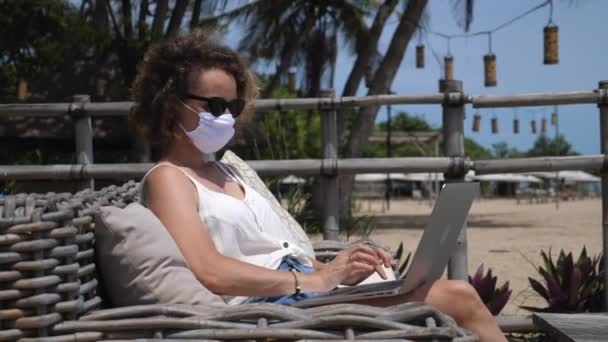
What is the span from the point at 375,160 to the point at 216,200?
2095 millimetres

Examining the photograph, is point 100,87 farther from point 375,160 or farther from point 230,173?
point 230,173

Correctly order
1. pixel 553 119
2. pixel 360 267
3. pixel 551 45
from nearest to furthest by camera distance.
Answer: pixel 360 267 < pixel 551 45 < pixel 553 119

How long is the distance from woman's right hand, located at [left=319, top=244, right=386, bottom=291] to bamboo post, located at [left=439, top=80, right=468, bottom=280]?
1939 mm

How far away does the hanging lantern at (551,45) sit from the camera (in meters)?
9.58

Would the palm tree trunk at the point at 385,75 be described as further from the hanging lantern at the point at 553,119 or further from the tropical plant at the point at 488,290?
the hanging lantern at the point at 553,119

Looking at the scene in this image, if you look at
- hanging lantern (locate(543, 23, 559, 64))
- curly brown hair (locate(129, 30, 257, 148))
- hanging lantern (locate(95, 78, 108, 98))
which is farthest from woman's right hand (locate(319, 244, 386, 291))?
hanging lantern (locate(95, 78, 108, 98))

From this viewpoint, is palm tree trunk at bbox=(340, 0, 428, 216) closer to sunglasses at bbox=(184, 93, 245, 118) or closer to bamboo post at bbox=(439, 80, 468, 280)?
bamboo post at bbox=(439, 80, 468, 280)

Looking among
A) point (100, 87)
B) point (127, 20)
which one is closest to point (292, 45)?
point (127, 20)

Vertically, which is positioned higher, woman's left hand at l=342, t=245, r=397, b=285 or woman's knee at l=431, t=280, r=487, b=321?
woman's left hand at l=342, t=245, r=397, b=285

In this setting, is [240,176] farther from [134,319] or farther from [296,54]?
[296,54]

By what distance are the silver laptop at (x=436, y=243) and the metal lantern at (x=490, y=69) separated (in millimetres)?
9898

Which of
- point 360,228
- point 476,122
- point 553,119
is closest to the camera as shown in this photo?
point 360,228

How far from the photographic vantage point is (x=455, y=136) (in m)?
3.69

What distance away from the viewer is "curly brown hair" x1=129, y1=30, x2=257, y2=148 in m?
2.01
